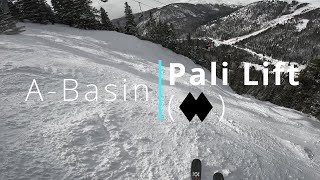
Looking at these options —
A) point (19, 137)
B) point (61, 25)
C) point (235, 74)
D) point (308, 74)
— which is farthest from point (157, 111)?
point (235, 74)

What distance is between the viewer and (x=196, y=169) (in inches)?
327

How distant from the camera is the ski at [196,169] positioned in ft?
26.9

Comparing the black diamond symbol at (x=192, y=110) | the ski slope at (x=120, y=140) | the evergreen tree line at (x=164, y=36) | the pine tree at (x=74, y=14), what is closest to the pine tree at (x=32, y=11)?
the pine tree at (x=74, y=14)

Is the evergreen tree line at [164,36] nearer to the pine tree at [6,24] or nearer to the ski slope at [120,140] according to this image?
the pine tree at [6,24]

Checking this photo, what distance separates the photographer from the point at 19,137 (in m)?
8.32

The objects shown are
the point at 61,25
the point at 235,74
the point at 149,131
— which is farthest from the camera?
the point at 235,74

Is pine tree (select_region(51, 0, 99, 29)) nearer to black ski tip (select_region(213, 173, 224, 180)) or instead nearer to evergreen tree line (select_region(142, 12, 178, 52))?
evergreen tree line (select_region(142, 12, 178, 52))

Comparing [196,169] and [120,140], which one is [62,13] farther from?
[196,169]

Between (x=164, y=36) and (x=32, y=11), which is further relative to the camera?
(x=164, y=36)

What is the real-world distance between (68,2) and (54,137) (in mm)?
38037

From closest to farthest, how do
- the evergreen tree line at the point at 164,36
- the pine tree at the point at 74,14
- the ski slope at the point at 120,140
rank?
1. the ski slope at the point at 120,140
2. the pine tree at the point at 74,14
3. the evergreen tree line at the point at 164,36

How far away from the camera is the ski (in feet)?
26.9

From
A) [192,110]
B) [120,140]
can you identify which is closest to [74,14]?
[192,110]

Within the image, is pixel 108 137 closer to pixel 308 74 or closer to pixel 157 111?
pixel 157 111
